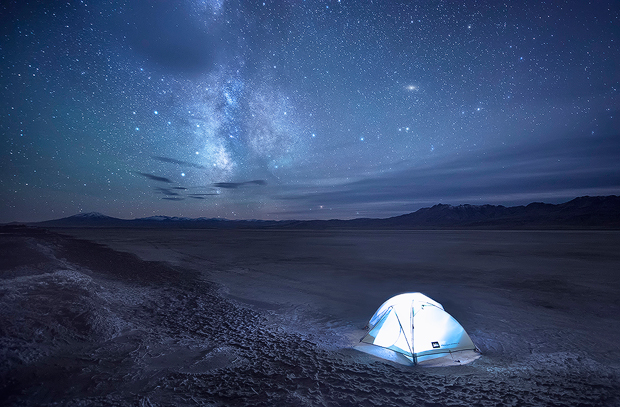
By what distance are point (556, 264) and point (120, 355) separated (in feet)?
86.9

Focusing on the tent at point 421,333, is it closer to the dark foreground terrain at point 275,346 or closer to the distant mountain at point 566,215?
the dark foreground terrain at point 275,346

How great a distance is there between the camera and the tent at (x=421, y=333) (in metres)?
6.48

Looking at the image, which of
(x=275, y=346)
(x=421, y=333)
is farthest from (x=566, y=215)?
(x=275, y=346)

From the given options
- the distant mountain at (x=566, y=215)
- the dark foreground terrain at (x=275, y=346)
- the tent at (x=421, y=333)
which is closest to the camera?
the dark foreground terrain at (x=275, y=346)

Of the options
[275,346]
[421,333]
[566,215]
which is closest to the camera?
[421,333]

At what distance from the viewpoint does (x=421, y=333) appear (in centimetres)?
659

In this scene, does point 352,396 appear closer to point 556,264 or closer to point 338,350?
point 338,350

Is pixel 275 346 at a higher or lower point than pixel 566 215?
higher

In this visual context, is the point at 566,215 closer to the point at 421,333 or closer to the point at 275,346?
the point at 421,333

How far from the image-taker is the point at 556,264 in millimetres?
20594

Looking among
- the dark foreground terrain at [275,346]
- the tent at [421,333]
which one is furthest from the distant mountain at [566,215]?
the tent at [421,333]

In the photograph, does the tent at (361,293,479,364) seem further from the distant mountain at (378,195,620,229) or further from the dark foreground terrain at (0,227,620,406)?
the distant mountain at (378,195,620,229)

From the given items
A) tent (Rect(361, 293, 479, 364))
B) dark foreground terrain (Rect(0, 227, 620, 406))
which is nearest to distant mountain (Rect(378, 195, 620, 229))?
dark foreground terrain (Rect(0, 227, 620, 406))

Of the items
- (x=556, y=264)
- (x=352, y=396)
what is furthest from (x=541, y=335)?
(x=556, y=264)
